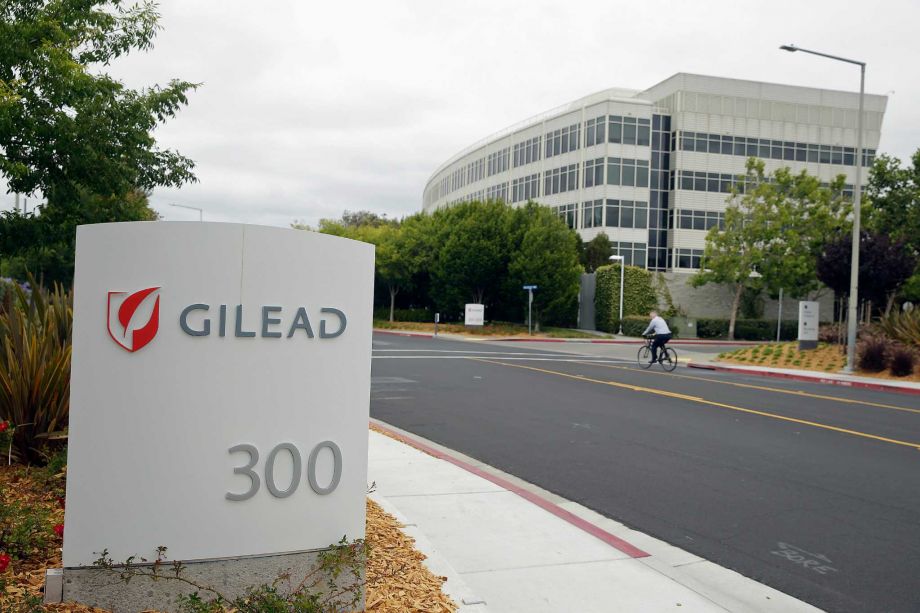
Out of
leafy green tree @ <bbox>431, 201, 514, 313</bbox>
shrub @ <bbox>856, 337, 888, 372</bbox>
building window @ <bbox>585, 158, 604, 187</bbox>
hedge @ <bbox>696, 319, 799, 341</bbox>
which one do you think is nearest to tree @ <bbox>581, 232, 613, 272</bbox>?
building window @ <bbox>585, 158, 604, 187</bbox>

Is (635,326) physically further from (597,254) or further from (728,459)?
(728,459)

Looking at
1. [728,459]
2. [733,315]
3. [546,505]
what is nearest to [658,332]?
[728,459]

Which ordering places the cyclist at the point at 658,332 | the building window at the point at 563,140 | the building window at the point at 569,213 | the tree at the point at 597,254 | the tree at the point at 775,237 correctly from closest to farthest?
the cyclist at the point at 658,332, the tree at the point at 775,237, the tree at the point at 597,254, the building window at the point at 563,140, the building window at the point at 569,213

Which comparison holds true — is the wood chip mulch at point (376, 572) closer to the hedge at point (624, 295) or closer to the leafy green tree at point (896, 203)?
the leafy green tree at point (896, 203)

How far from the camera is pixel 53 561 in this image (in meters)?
4.32

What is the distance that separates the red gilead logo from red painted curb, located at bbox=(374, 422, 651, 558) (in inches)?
149

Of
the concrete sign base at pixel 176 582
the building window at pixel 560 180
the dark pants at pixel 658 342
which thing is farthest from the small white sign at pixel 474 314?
the concrete sign base at pixel 176 582

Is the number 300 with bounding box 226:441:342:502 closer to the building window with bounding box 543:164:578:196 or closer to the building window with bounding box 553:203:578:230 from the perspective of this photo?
the building window with bounding box 553:203:578:230

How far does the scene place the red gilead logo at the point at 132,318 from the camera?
146 inches

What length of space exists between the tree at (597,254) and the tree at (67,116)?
1759 inches

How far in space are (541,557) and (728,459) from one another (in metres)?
4.61

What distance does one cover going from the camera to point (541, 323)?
155 ft

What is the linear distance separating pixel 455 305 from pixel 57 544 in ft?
143

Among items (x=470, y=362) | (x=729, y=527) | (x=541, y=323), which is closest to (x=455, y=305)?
(x=541, y=323)
